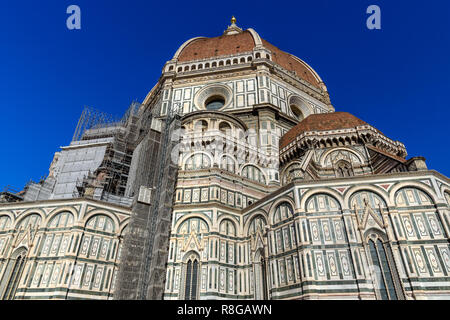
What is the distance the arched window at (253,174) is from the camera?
69.8 ft

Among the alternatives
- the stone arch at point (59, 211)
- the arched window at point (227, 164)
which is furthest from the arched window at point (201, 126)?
the stone arch at point (59, 211)

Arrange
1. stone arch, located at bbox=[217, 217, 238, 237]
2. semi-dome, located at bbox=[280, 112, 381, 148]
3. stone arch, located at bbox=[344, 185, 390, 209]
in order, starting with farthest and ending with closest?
semi-dome, located at bbox=[280, 112, 381, 148]
stone arch, located at bbox=[217, 217, 238, 237]
stone arch, located at bbox=[344, 185, 390, 209]

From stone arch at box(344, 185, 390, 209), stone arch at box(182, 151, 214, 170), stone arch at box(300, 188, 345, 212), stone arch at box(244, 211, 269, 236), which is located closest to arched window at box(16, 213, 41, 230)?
stone arch at box(182, 151, 214, 170)

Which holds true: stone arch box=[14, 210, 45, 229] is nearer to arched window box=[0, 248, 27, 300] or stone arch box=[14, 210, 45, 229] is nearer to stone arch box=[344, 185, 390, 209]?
arched window box=[0, 248, 27, 300]

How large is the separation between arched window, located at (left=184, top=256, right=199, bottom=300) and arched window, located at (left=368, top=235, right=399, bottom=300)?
848 cm

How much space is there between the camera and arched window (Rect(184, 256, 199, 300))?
51.0ft

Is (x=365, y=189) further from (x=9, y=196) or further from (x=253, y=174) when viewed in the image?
(x=9, y=196)

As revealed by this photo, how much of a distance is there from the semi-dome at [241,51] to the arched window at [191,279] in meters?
21.5

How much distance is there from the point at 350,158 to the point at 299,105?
11912mm

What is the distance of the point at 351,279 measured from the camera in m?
12.4

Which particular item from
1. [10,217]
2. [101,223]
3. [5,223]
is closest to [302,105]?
[101,223]

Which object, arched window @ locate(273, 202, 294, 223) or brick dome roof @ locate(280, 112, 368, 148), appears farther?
brick dome roof @ locate(280, 112, 368, 148)

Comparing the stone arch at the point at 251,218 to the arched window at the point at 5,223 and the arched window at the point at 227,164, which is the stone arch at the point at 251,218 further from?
the arched window at the point at 5,223
